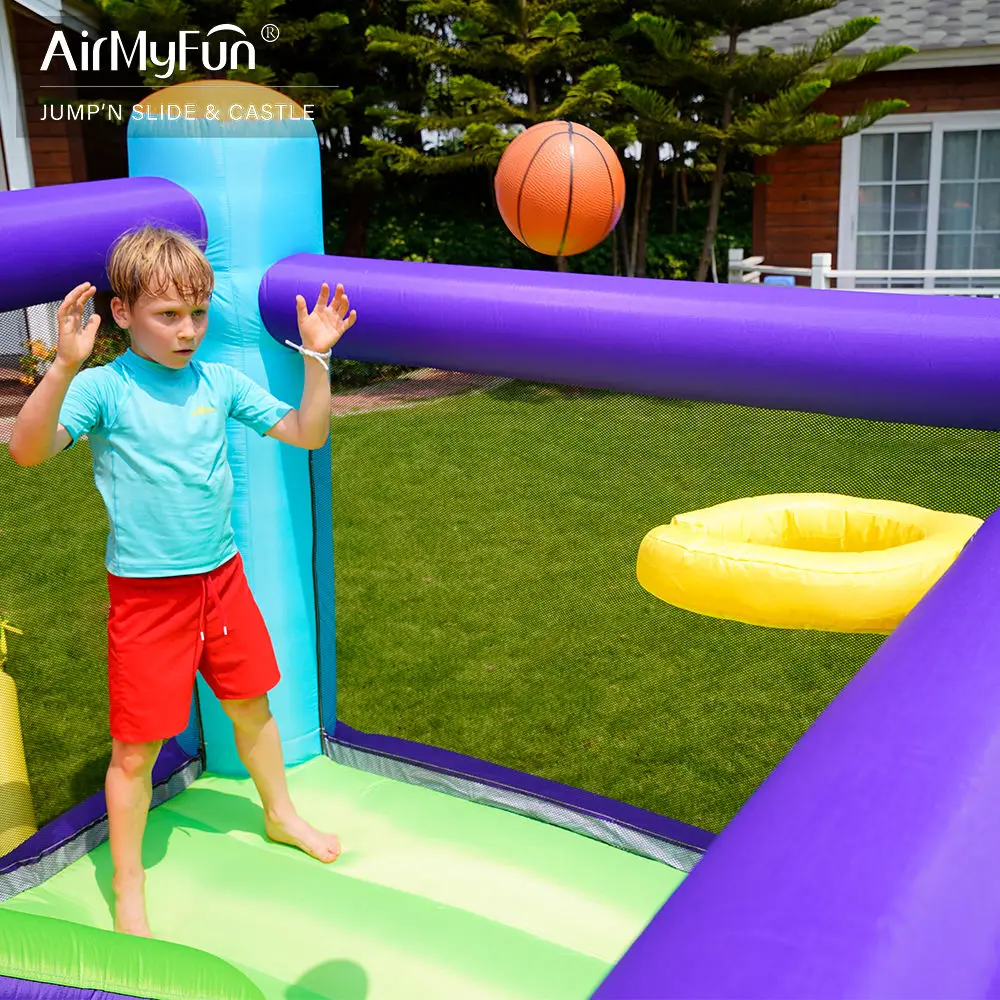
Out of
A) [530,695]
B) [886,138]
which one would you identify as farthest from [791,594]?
[886,138]

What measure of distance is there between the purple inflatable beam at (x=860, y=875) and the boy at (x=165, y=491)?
5.07 ft

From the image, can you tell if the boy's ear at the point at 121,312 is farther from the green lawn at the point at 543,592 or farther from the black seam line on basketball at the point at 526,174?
the black seam line on basketball at the point at 526,174

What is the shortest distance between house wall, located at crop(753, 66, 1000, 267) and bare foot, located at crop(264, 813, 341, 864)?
10.1 meters

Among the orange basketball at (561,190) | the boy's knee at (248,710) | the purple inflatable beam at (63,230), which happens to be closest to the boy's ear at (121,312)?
the purple inflatable beam at (63,230)

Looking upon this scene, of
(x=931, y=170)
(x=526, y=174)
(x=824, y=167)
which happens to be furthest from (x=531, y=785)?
(x=931, y=170)

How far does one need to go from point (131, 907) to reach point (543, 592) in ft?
4.48

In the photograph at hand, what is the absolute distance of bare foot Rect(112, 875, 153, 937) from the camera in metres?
2.29

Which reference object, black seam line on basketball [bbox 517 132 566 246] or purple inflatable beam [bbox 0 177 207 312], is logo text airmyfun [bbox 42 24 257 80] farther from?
purple inflatable beam [bbox 0 177 207 312]

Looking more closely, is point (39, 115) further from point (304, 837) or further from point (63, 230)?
point (304, 837)

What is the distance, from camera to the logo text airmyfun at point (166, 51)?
10.4 m

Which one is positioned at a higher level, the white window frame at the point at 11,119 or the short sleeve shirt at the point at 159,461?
the white window frame at the point at 11,119

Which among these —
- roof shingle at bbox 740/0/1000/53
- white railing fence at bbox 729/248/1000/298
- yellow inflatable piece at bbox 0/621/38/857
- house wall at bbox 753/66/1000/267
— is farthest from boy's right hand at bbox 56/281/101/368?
house wall at bbox 753/66/1000/267

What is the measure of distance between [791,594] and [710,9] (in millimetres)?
8231

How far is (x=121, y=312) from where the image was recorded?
6.97 feet
